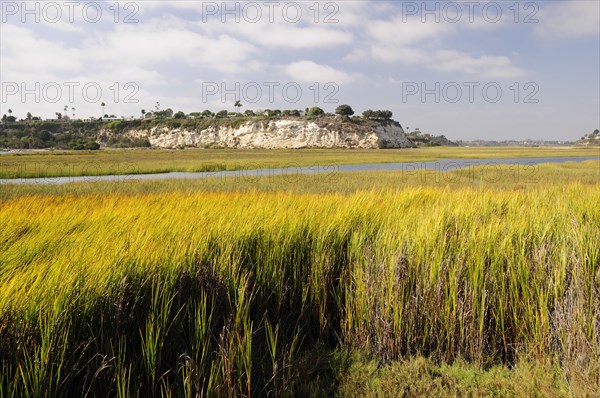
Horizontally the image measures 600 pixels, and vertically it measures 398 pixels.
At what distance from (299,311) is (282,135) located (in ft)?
357

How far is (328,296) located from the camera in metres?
4.52

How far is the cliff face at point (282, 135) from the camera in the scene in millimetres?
109438

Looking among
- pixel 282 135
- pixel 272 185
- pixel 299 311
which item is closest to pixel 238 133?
pixel 282 135

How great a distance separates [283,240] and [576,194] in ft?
29.7

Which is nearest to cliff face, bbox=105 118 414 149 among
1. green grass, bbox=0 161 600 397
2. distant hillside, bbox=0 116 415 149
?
distant hillside, bbox=0 116 415 149

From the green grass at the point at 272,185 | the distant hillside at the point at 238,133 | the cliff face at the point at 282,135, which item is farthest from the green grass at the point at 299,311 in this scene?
the distant hillside at the point at 238,133

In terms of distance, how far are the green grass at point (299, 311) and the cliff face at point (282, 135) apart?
345 ft

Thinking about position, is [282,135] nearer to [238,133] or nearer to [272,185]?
[238,133]

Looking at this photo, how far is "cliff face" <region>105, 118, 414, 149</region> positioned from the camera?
109m

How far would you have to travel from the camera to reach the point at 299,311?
14.4ft

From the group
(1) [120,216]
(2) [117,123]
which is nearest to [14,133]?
(2) [117,123]

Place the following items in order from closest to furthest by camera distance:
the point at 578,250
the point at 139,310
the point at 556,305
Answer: the point at 139,310 → the point at 556,305 → the point at 578,250

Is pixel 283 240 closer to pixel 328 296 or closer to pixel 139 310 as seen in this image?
pixel 328 296

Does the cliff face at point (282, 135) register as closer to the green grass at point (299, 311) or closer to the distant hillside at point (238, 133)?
the distant hillside at point (238, 133)
